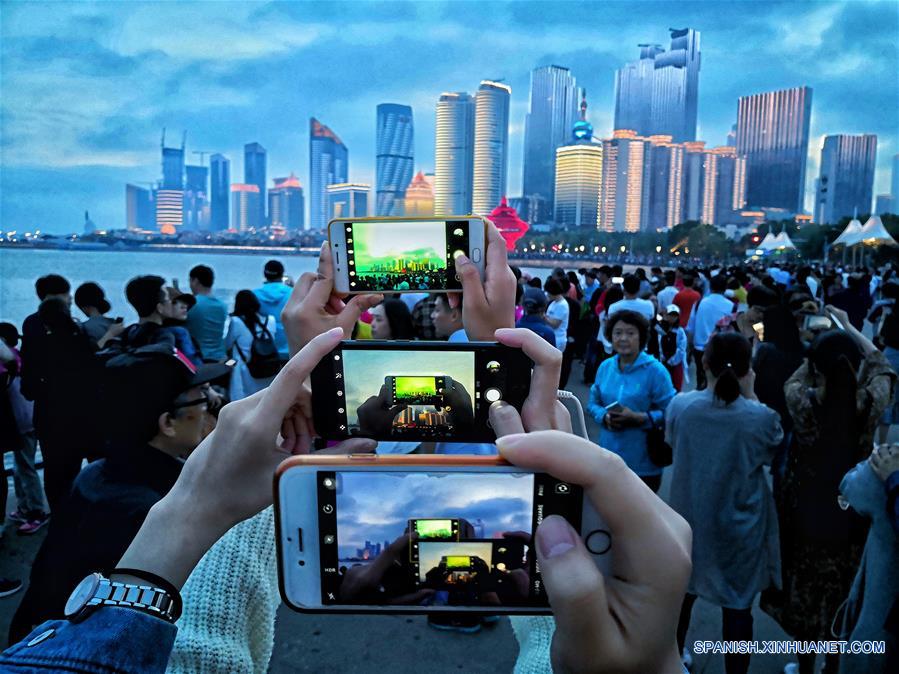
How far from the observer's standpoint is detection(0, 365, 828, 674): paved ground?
3846 mm

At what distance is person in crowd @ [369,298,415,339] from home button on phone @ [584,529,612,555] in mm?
4533

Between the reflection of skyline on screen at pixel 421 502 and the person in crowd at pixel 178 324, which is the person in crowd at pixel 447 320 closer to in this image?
the person in crowd at pixel 178 324

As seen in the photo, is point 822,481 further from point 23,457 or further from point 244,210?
point 244,210

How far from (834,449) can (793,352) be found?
2101 mm

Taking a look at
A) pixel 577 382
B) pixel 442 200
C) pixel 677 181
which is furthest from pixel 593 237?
pixel 577 382

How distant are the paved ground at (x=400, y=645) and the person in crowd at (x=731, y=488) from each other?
0.64 metres

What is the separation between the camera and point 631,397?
4.53 m

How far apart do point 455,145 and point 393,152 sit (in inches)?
1063

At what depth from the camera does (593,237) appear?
4498 inches

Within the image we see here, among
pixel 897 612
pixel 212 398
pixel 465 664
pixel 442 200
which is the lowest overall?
pixel 465 664

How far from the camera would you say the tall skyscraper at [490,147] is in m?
158

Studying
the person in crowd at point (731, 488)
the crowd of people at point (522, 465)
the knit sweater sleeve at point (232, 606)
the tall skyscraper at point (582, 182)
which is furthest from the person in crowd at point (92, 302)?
the tall skyscraper at point (582, 182)

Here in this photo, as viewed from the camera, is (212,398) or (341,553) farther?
(212,398)

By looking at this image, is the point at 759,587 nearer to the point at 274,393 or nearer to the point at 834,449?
the point at 834,449
